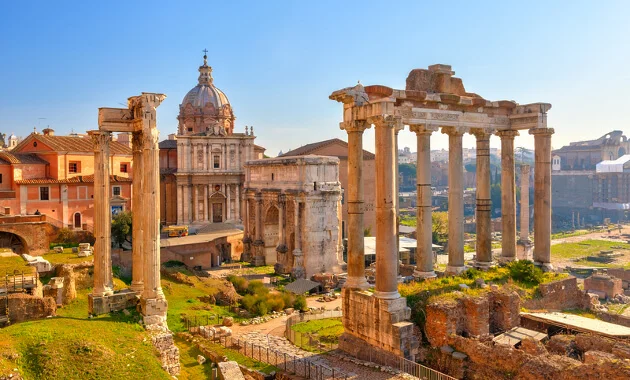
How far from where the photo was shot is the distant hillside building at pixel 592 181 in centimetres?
10331

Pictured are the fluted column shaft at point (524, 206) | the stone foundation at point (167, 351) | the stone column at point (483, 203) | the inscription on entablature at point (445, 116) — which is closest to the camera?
the stone foundation at point (167, 351)

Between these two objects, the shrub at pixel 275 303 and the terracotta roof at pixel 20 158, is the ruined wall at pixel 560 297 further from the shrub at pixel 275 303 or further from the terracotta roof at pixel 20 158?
the terracotta roof at pixel 20 158

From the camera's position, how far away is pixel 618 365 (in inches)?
417

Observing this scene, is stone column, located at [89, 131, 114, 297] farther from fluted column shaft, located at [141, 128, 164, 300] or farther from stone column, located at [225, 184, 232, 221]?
stone column, located at [225, 184, 232, 221]

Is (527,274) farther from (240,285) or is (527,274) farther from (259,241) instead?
(259,241)

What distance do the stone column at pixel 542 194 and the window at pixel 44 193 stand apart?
3095 cm

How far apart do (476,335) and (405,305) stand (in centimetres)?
200

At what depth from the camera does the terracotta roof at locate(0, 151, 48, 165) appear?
117 feet

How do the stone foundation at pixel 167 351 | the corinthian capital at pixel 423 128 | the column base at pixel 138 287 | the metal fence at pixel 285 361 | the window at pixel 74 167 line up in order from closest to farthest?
the metal fence at pixel 285 361, the stone foundation at pixel 167 351, the column base at pixel 138 287, the corinthian capital at pixel 423 128, the window at pixel 74 167

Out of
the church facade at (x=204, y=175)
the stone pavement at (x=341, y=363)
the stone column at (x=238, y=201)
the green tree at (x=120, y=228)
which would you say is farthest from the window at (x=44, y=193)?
the stone pavement at (x=341, y=363)

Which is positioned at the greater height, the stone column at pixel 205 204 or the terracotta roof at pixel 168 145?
the terracotta roof at pixel 168 145

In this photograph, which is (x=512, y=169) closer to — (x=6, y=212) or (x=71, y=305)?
(x=71, y=305)

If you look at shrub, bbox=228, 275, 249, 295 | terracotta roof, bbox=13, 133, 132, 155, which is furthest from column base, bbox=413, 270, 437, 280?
terracotta roof, bbox=13, 133, 132, 155

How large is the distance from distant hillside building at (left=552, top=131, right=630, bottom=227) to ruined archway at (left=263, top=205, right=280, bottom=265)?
7466cm
